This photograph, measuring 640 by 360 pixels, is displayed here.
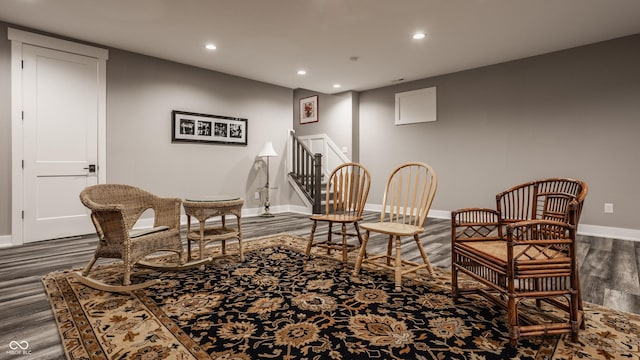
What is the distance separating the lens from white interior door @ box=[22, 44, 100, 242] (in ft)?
13.1

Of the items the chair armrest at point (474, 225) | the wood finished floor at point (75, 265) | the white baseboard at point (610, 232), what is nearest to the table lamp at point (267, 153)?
the wood finished floor at point (75, 265)

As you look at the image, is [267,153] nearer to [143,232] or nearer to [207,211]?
[207,211]

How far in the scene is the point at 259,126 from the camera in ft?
21.2

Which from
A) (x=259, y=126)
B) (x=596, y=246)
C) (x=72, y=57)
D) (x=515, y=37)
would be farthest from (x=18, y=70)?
(x=596, y=246)

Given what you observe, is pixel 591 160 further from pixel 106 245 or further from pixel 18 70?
pixel 18 70

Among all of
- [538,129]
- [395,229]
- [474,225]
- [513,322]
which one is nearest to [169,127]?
[395,229]

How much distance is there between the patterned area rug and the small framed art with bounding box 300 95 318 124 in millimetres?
5133

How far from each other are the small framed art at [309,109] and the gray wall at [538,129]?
1.54m

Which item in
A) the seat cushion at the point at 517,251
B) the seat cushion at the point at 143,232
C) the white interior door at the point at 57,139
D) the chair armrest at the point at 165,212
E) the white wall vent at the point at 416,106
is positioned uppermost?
the white wall vent at the point at 416,106

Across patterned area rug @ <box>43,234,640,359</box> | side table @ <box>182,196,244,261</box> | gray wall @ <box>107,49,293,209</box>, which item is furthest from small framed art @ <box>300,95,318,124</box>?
patterned area rug @ <box>43,234,640,359</box>

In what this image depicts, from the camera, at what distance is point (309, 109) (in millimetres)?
7336

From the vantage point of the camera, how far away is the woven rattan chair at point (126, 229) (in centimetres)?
233

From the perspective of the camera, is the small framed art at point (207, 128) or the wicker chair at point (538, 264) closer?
the wicker chair at point (538, 264)

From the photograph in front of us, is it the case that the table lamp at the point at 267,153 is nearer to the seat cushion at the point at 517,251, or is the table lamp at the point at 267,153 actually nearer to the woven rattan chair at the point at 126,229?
the woven rattan chair at the point at 126,229
